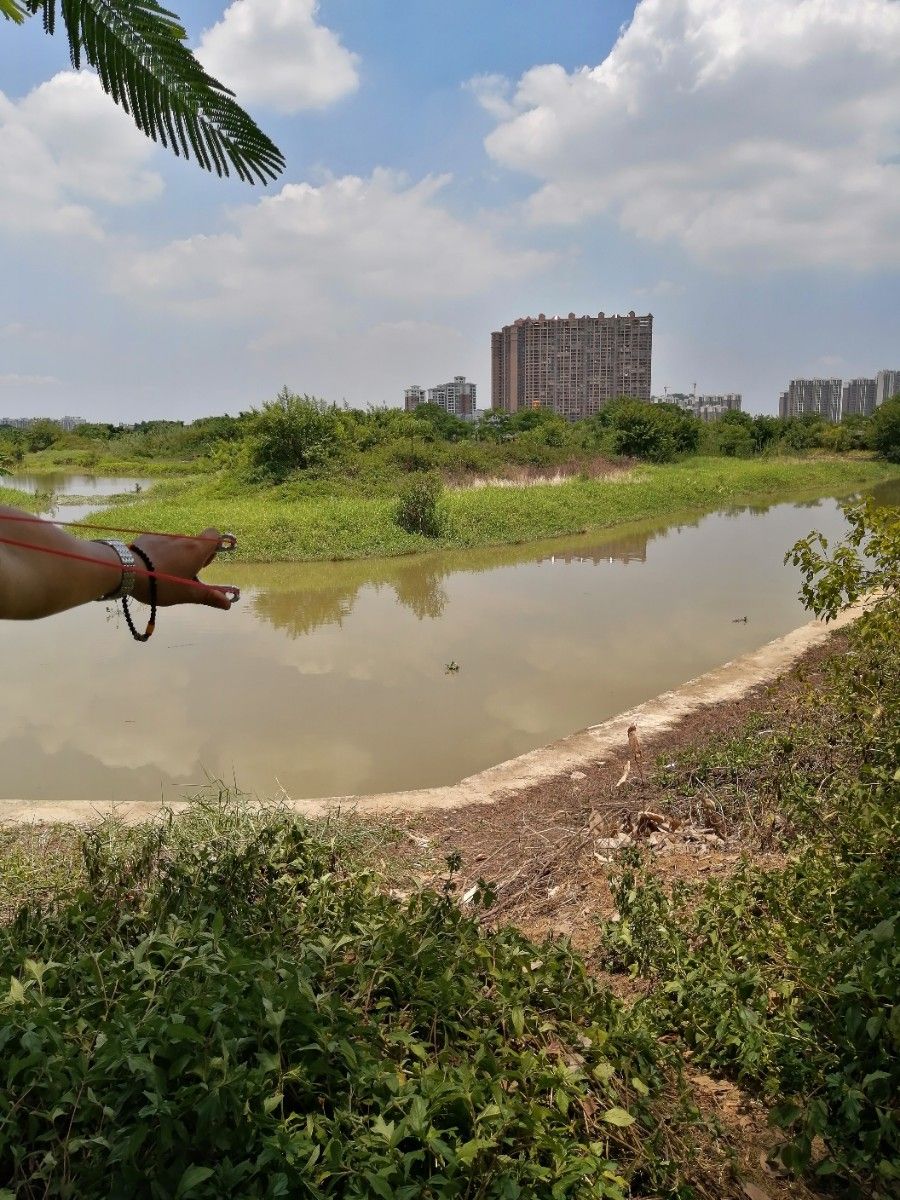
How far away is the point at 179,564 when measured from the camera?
4.22ft

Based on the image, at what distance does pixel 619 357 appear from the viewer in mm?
60281

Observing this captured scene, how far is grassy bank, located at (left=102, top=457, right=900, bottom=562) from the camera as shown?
611 inches

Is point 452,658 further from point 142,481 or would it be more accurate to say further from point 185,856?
point 142,481

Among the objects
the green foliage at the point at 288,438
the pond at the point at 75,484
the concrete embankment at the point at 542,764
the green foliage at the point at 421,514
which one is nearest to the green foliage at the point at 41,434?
the pond at the point at 75,484

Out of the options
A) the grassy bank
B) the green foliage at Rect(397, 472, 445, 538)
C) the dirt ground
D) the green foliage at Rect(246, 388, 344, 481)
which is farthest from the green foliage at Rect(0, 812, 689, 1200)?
the green foliage at Rect(246, 388, 344, 481)

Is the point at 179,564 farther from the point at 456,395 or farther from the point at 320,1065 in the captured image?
the point at 456,395

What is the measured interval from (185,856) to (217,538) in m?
1.86

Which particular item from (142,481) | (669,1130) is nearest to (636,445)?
(142,481)

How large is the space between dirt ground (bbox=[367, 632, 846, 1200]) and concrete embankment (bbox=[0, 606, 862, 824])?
0.15 meters

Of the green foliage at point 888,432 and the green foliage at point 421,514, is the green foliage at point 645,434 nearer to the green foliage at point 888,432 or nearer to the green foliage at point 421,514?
the green foliage at point 888,432

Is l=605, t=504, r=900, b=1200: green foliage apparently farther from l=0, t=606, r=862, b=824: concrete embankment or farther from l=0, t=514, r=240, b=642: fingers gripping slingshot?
l=0, t=606, r=862, b=824: concrete embankment

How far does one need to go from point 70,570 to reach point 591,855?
2.84m

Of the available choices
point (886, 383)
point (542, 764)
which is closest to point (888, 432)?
point (542, 764)

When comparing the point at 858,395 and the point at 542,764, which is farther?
the point at 858,395
